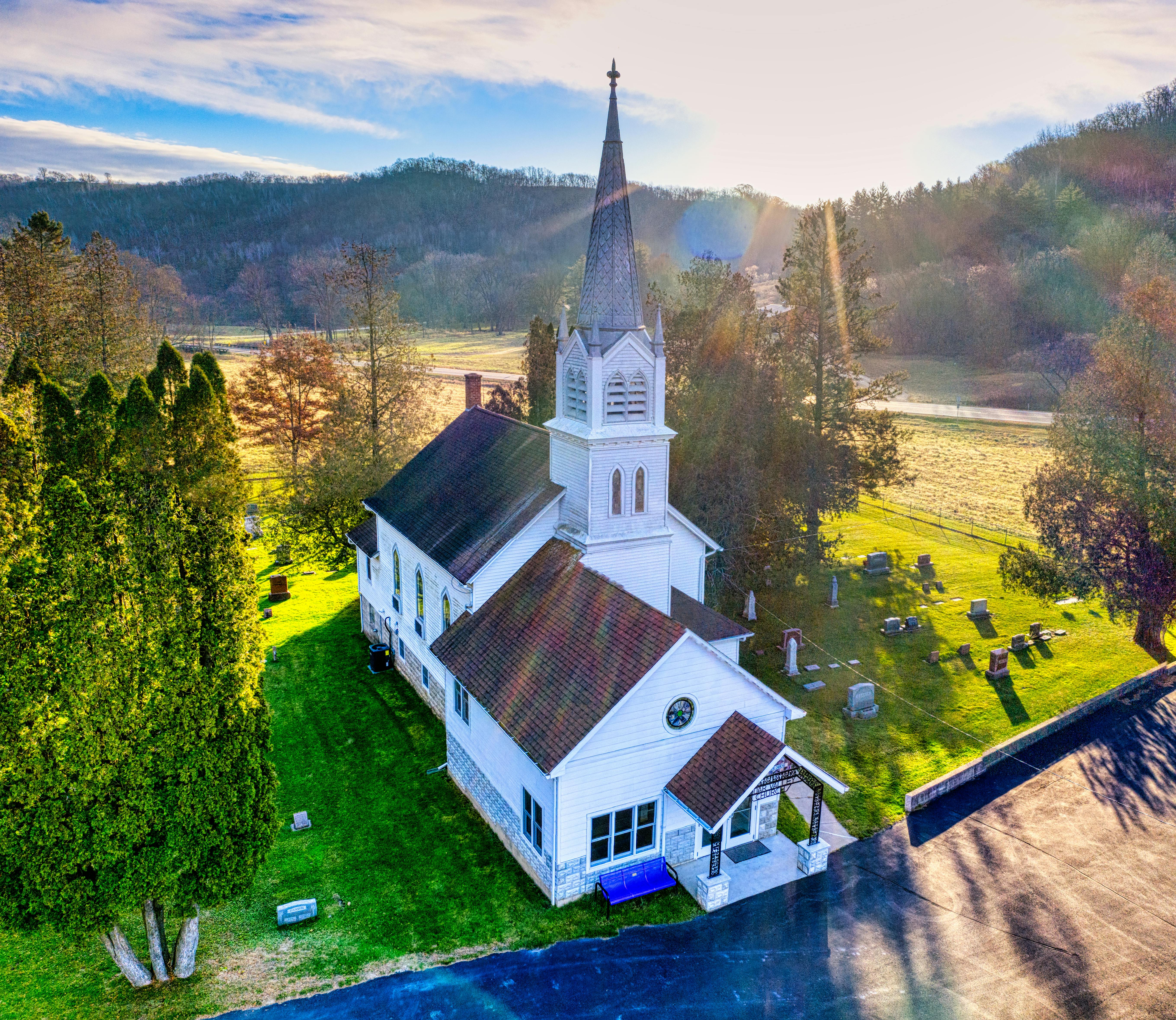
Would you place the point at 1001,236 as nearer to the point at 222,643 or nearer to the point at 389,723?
the point at 389,723

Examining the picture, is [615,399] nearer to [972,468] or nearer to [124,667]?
[124,667]

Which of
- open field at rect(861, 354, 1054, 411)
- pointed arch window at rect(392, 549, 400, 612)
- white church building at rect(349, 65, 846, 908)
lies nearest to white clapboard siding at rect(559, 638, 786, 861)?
white church building at rect(349, 65, 846, 908)

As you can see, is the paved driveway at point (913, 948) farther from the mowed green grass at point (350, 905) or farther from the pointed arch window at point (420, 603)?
the pointed arch window at point (420, 603)

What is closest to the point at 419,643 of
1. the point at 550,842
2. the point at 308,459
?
the point at 550,842

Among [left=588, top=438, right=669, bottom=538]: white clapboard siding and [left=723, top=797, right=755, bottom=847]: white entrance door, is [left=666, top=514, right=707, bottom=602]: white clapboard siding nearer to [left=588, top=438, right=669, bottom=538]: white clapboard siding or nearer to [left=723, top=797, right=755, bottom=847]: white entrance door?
[left=588, top=438, right=669, bottom=538]: white clapboard siding

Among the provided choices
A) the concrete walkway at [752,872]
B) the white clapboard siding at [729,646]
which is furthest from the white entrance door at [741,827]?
the white clapboard siding at [729,646]

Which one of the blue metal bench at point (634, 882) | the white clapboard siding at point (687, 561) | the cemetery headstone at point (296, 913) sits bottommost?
the cemetery headstone at point (296, 913)
